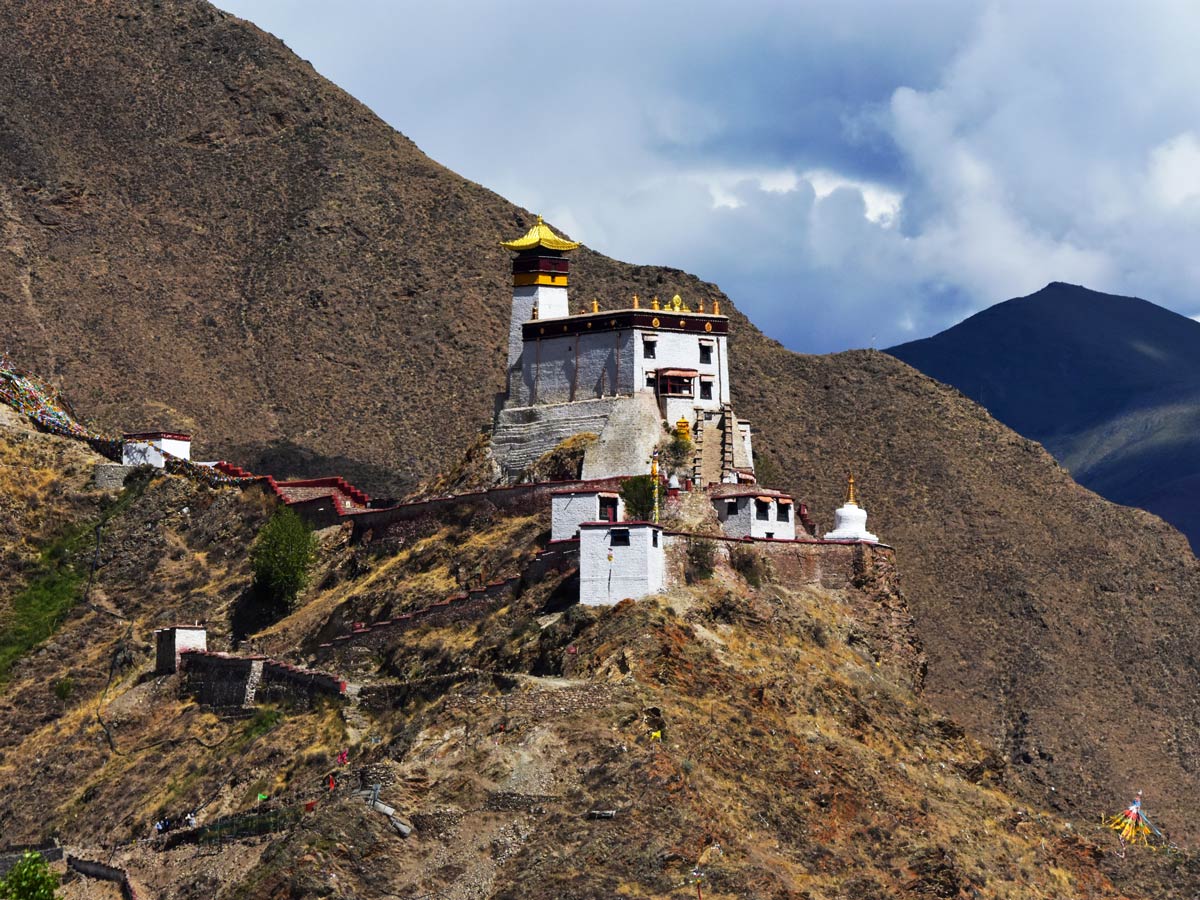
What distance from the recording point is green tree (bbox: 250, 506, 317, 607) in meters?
94.4

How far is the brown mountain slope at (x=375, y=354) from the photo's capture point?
5394 inches

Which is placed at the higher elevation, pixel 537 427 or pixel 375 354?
pixel 375 354

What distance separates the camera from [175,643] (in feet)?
299

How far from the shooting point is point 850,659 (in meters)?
82.1

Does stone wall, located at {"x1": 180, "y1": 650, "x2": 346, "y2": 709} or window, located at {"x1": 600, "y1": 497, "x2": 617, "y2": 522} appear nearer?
window, located at {"x1": 600, "y1": 497, "x2": 617, "y2": 522}

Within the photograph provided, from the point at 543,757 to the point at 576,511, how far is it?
1485cm

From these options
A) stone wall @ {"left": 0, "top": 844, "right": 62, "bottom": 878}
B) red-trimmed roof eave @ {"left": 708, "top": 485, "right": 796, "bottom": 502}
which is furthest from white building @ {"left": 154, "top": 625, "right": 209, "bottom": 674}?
red-trimmed roof eave @ {"left": 708, "top": 485, "right": 796, "bottom": 502}

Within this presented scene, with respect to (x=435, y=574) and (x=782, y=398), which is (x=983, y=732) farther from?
(x=435, y=574)

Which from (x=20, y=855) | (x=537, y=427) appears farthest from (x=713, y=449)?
(x=20, y=855)

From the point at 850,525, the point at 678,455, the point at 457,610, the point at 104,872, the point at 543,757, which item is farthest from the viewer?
the point at 678,455

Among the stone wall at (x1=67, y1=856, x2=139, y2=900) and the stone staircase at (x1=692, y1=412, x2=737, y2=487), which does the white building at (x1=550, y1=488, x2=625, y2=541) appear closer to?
the stone staircase at (x1=692, y1=412, x2=737, y2=487)

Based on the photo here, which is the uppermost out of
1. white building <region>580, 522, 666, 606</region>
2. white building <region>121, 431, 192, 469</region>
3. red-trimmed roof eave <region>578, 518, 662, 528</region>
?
white building <region>121, 431, 192, 469</region>

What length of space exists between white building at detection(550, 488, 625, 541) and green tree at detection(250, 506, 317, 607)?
1480 cm

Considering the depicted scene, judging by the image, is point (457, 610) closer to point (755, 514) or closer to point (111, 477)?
point (755, 514)
